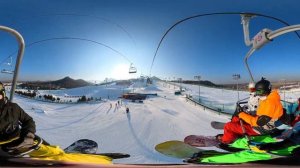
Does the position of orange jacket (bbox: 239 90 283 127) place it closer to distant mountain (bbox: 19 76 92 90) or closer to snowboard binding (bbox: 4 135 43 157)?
snowboard binding (bbox: 4 135 43 157)

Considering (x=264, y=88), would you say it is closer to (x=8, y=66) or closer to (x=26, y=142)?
(x=26, y=142)

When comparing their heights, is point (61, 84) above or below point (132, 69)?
below

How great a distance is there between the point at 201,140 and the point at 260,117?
2.21 metres

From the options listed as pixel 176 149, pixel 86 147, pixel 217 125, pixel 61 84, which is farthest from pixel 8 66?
pixel 217 125

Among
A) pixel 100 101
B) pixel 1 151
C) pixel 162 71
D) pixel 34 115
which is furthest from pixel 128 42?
pixel 1 151

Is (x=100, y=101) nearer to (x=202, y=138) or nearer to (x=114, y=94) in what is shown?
(x=114, y=94)

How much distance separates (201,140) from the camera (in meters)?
6.01

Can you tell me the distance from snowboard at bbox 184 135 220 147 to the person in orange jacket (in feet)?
3.03

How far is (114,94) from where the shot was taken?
611 centimetres

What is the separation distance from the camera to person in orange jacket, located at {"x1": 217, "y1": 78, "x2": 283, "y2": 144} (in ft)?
12.7

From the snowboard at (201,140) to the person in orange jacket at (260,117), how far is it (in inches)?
36.4

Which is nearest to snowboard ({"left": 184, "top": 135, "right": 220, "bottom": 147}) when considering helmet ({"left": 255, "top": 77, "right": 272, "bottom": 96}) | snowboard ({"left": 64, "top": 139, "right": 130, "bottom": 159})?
snowboard ({"left": 64, "top": 139, "right": 130, "bottom": 159})

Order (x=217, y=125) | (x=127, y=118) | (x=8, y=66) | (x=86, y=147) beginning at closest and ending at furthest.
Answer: (x=8, y=66), (x=86, y=147), (x=217, y=125), (x=127, y=118)

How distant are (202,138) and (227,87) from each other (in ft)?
3.03
